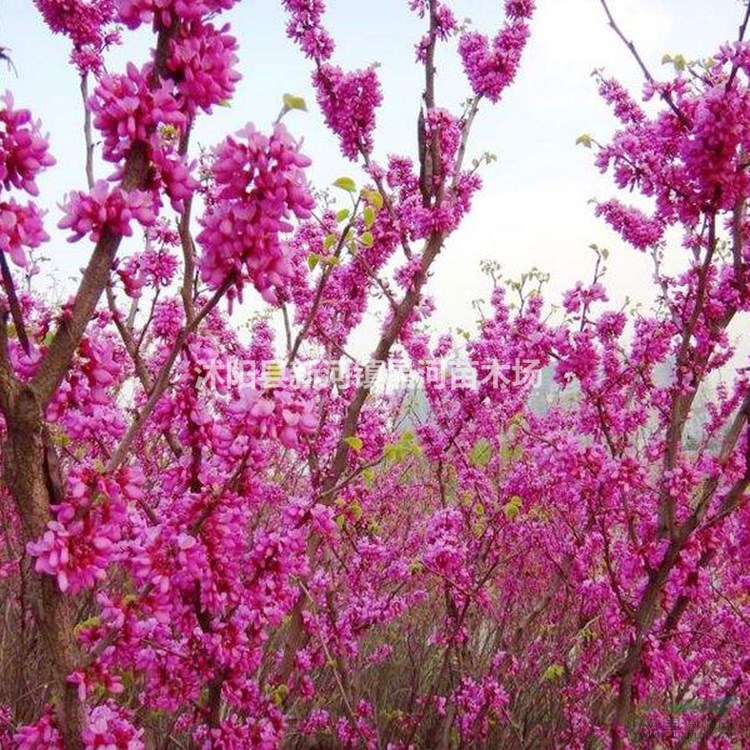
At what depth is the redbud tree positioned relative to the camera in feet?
5.68

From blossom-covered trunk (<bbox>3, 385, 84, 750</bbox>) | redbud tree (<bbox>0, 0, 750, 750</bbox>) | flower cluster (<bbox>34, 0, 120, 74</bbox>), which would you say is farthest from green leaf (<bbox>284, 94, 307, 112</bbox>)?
flower cluster (<bbox>34, 0, 120, 74</bbox>)

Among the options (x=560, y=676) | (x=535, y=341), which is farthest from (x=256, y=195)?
(x=560, y=676)

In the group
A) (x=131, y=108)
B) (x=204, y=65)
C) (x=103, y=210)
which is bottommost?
(x=103, y=210)

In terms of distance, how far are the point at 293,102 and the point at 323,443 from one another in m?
3.68

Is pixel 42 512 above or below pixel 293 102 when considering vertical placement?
below

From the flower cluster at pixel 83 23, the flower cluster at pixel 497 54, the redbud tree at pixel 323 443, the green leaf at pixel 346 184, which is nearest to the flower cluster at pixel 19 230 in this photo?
the redbud tree at pixel 323 443

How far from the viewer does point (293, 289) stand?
586 cm

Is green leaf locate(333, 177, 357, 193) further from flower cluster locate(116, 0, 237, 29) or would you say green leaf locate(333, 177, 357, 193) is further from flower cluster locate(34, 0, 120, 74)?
flower cluster locate(34, 0, 120, 74)

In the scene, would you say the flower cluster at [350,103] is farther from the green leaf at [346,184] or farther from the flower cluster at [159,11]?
the flower cluster at [159,11]

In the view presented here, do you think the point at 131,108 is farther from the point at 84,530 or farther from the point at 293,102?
the point at 84,530

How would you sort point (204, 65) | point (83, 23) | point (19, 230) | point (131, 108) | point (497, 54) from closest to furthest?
point (19, 230) < point (131, 108) < point (204, 65) < point (83, 23) < point (497, 54)

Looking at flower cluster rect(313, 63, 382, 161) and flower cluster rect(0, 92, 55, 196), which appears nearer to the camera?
flower cluster rect(0, 92, 55, 196)

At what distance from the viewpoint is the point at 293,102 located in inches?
74.7

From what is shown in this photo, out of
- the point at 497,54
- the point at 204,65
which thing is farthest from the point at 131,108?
the point at 497,54
